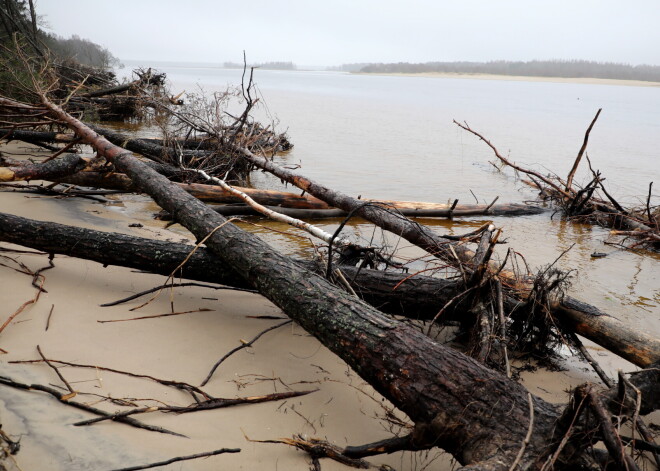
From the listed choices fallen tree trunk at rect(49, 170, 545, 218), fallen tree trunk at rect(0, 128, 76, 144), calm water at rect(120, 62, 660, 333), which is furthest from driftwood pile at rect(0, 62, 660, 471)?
fallen tree trunk at rect(0, 128, 76, 144)

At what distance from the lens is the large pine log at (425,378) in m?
2.26

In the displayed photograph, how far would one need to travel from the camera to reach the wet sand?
2398 mm

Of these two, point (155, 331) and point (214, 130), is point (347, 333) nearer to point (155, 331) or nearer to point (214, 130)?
point (155, 331)

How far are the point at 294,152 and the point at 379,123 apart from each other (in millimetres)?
10185

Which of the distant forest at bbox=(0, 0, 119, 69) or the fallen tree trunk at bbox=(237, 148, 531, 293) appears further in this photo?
the distant forest at bbox=(0, 0, 119, 69)

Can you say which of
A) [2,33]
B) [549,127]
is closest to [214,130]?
[2,33]

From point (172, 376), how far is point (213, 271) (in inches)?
47.6

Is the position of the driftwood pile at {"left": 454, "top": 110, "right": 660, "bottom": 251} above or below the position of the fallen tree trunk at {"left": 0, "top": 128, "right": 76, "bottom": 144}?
below

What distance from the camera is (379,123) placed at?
23969mm

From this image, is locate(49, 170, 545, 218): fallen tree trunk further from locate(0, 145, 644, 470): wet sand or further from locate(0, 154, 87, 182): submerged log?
locate(0, 145, 644, 470): wet sand

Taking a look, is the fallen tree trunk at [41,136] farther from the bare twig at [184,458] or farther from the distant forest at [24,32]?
the bare twig at [184,458]

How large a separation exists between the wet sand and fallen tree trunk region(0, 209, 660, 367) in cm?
26

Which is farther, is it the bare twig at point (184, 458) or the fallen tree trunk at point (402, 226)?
the fallen tree trunk at point (402, 226)

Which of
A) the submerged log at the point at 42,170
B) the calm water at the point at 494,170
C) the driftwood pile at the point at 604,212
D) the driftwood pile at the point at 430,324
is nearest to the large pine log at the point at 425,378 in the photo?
the driftwood pile at the point at 430,324
